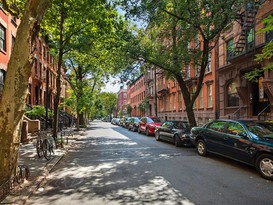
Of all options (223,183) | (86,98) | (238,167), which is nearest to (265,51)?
(238,167)

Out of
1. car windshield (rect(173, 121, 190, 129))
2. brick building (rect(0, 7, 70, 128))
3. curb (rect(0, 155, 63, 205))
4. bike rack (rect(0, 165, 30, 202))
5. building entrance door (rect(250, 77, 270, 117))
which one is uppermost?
brick building (rect(0, 7, 70, 128))

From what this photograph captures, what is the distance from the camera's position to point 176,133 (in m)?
13.9

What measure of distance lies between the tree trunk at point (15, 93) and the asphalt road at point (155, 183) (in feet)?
3.29

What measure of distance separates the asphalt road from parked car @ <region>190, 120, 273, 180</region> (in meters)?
0.37

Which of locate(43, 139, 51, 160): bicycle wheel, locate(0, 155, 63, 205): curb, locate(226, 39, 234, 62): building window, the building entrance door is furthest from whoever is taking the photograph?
locate(226, 39, 234, 62): building window

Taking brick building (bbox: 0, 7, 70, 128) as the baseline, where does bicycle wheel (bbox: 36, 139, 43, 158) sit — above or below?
below

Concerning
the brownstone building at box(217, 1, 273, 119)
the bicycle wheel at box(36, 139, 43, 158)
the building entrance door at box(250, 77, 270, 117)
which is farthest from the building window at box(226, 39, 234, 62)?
the bicycle wheel at box(36, 139, 43, 158)

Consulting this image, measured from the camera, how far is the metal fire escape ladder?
52.2 feet

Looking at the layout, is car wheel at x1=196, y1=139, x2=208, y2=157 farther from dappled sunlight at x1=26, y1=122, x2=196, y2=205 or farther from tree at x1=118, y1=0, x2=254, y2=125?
tree at x1=118, y1=0, x2=254, y2=125

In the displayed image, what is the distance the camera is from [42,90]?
29203 mm

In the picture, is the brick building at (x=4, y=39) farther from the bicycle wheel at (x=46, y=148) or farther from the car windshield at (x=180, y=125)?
the car windshield at (x=180, y=125)

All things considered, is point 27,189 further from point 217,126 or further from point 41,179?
point 217,126

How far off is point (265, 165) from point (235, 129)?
6.32 ft

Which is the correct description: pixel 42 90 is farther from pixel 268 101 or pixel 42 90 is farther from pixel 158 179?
pixel 158 179
